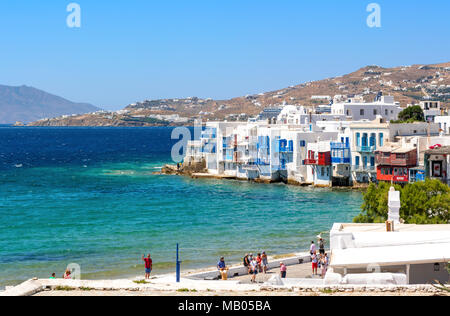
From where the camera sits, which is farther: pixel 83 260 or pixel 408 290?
pixel 83 260

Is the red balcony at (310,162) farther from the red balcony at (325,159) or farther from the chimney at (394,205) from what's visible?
the chimney at (394,205)

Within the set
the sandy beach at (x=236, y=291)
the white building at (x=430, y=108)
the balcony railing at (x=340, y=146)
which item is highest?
the white building at (x=430, y=108)

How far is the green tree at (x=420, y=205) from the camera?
83.0 feet

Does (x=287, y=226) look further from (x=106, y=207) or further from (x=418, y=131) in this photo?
(x=418, y=131)

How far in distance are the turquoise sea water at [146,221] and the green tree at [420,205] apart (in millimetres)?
5852

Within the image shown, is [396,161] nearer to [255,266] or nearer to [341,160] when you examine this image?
[341,160]

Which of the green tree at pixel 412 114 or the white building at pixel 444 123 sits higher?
the green tree at pixel 412 114

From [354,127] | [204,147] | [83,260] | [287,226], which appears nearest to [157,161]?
[204,147]

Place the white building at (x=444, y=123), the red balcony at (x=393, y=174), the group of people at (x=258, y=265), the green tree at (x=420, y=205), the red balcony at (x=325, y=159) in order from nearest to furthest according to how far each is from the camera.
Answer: the group of people at (x=258, y=265) < the green tree at (x=420, y=205) < the red balcony at (x=393, y=174) < the red balcony at (x=325, y=159) < the white building at (x=444, y=123)

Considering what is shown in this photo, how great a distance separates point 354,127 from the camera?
59.8 meters

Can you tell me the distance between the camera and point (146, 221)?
1687 inches

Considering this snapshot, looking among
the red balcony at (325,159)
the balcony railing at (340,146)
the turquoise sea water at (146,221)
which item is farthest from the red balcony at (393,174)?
the red balcony at (325,159)
